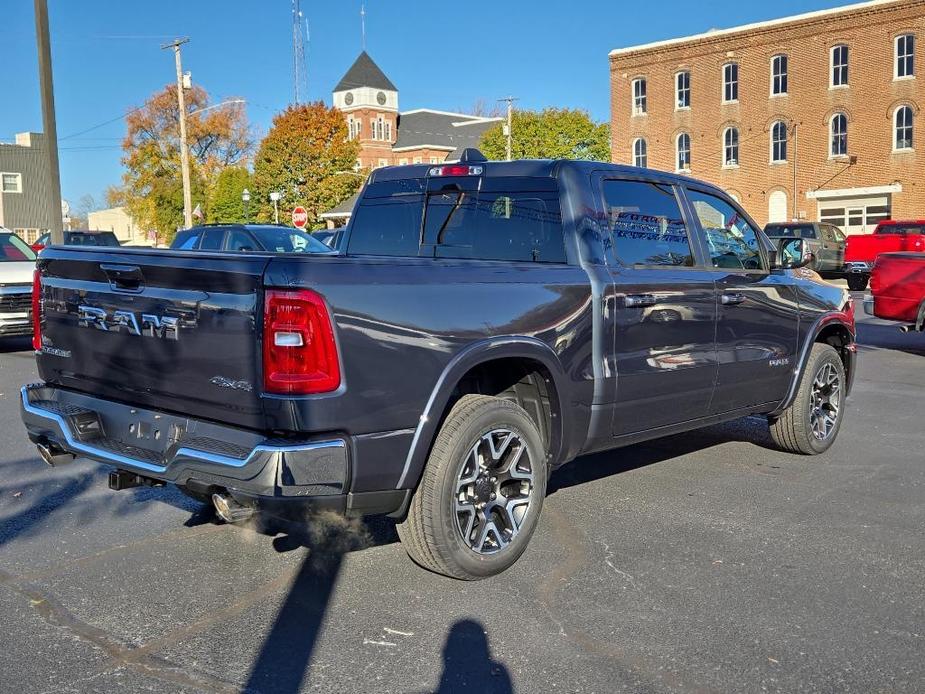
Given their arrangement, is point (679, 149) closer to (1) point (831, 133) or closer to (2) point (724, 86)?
(2) point (724, 86)

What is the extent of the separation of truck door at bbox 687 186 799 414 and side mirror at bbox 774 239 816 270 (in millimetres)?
76

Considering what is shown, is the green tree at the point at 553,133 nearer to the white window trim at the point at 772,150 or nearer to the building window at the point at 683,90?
the building window at the point at 683,90

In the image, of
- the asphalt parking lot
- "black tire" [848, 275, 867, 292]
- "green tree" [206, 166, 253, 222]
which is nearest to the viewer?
the asphalt parking lot

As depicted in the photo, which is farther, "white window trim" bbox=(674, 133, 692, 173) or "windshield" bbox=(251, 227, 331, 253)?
"white window trim" bbox=(674, 133, 692, 173)

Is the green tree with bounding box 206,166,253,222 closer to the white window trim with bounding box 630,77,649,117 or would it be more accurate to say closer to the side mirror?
the white window trim with bounding box 630,77,649,117

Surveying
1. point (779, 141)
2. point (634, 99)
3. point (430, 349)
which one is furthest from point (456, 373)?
point (634, 99)

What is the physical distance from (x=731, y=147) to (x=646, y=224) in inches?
1844

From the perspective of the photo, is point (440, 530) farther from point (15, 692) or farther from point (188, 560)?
point (15, 692)

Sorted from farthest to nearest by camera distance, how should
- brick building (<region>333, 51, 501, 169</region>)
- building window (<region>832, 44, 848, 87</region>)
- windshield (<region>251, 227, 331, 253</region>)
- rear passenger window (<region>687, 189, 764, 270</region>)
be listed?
brick building (<region>333, 51, 501, 169</region>) → building window (<region>832, 44, 848, 87</region>) → windshield (<region>251, 227, 331, 253</region>) → rear passenger window (<region>687, 189, 764, 270</region>)

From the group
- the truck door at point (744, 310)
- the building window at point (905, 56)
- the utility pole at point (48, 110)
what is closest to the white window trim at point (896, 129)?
the building window at point (905, 56)

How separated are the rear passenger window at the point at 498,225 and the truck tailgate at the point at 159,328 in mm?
1720

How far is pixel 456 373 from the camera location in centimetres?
393

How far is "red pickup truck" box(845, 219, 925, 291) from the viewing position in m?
25.2

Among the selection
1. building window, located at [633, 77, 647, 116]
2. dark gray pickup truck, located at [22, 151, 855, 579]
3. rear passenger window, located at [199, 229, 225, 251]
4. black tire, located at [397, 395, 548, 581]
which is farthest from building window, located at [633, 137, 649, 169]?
black tire, located at [397, 395, 548, 581]
